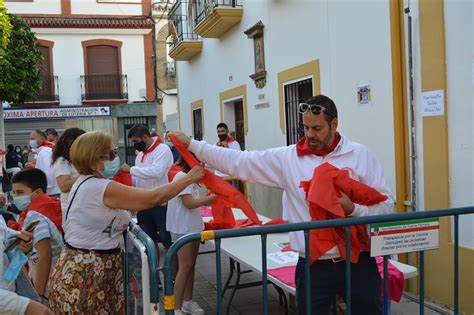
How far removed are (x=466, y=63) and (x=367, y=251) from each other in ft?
7.92

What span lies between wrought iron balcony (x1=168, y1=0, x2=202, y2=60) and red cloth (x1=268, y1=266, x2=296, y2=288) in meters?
8.84

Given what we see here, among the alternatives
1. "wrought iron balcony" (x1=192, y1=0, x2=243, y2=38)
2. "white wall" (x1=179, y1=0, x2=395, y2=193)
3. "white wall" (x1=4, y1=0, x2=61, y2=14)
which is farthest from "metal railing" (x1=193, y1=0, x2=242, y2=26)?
"white wall" (x1=4, y1=0, x2=61, y2=14)

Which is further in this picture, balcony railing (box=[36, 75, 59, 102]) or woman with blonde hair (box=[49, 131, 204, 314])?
balcony railing (box=[36, 75, 59, 102])

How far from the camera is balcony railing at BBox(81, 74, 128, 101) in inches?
947

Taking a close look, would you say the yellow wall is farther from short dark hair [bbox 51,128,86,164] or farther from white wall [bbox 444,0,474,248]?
short dark hair [bbox 51,128,86,164]

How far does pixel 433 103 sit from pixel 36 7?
23.1m

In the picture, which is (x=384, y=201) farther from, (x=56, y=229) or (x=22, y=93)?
(x=22, y=93)

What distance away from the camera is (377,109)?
17.6ft

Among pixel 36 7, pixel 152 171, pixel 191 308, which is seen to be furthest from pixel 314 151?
pixel 36 7

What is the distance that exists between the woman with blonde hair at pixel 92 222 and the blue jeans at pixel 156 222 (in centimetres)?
242

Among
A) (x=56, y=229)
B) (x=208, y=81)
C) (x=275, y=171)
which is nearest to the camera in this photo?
(x=275, y=171)

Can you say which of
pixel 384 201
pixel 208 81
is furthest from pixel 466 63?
pixel 208 81

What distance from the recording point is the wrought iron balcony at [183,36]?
11745 mm

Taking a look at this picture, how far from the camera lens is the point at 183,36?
1228cm
